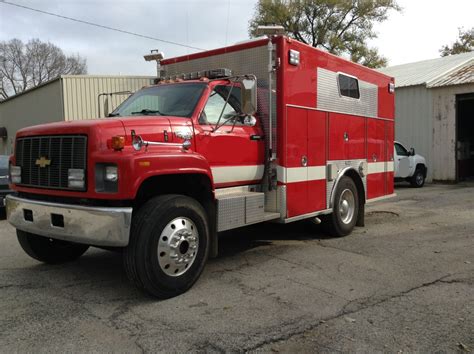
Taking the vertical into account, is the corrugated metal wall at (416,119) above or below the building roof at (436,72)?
below

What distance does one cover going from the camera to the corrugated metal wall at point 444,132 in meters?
17.0

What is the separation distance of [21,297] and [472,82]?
16077mm

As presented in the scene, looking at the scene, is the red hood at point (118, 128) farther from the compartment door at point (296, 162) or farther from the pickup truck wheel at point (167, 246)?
the compartment door at point (296, 162)

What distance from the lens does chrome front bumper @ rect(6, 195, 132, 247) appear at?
13.6ft

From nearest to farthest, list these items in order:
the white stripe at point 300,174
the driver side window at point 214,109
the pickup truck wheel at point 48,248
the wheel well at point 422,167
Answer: the driver side window at point 214,109 → the pickup truck wheel at point 48,248 → the white stripe at point 300,174 → the wheel well at point 422,167

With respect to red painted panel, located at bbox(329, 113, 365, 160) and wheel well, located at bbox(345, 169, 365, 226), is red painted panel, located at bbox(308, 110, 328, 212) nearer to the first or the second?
red painted panel, located at bbox(329, 113, 365, 160)

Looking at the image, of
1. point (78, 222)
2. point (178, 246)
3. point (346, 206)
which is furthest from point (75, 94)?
point (178, 246)

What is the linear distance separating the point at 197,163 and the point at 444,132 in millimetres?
15072

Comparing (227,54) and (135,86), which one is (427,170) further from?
(227,54)

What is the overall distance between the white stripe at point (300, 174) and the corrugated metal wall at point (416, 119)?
490 inches

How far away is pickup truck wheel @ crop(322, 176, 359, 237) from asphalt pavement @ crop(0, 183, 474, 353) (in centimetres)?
34

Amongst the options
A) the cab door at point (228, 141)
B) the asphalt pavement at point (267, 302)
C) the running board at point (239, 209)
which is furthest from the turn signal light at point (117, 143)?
the asphalt pavement at point (267, 302)

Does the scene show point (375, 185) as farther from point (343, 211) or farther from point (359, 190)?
point (343, 211)

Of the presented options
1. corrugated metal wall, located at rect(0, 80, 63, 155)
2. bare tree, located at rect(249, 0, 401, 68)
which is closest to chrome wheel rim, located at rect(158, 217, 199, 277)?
corrugated metal wall, located at rect(0, 80, 63, 155)
